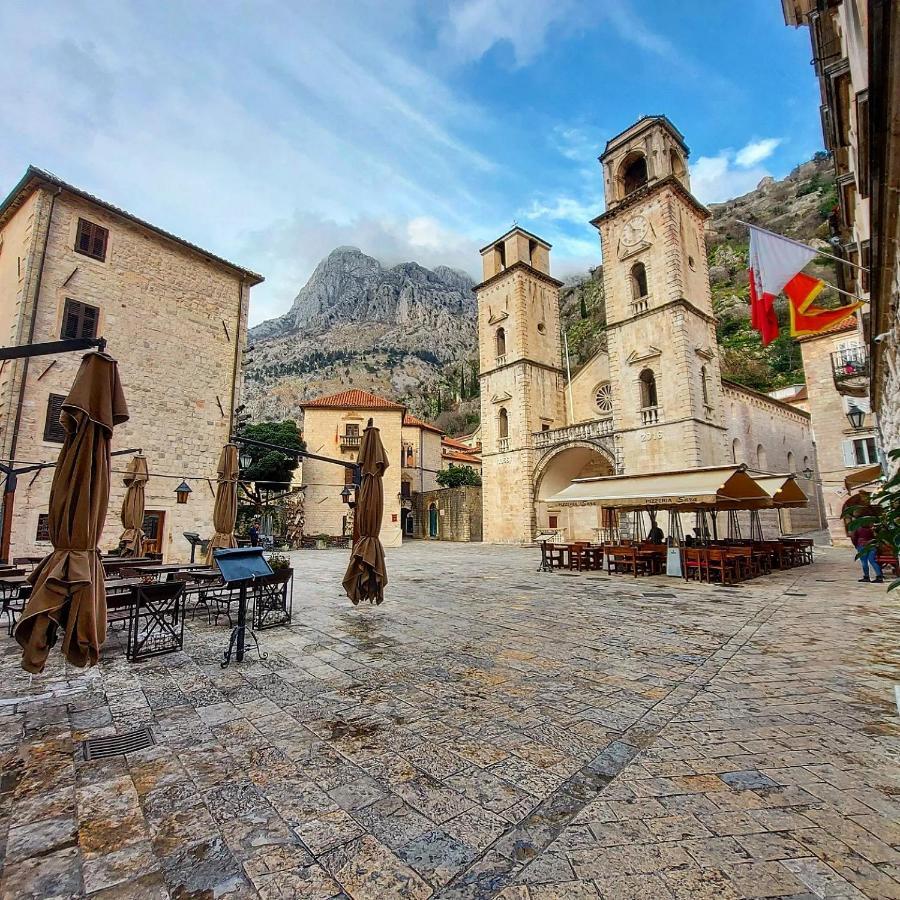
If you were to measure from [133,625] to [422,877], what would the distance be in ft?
15.8

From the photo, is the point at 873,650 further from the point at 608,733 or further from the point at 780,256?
the point at 780,256

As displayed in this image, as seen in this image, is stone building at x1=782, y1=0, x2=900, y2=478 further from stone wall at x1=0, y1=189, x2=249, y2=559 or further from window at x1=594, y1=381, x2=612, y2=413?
stone wall at x1=0, y1=189, x2=249, y2=559

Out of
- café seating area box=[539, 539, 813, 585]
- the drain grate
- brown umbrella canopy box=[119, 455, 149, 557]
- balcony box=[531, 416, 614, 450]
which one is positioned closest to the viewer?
the drain grate

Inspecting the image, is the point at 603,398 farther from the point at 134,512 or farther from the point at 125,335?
the point at 134,512

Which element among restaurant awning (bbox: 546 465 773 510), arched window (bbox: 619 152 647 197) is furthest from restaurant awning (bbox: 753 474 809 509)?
arched window (bbox: 619 152 647 197)

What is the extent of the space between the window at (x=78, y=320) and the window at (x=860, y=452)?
28045 millimetres

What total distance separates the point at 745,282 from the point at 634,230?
45.3 metres

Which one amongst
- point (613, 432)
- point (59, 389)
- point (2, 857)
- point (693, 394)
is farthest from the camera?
point (613, 432)

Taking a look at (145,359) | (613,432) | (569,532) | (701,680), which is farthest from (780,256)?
(569,532)

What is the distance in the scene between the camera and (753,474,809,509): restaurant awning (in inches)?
518

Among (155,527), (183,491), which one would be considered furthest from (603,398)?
(155,527)

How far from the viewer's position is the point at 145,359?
14.8 m

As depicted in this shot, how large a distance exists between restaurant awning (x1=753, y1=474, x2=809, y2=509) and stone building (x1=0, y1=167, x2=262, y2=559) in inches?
717

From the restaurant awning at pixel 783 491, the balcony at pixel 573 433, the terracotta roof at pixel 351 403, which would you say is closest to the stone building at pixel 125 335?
the terracotta roof at pixel 351 403
